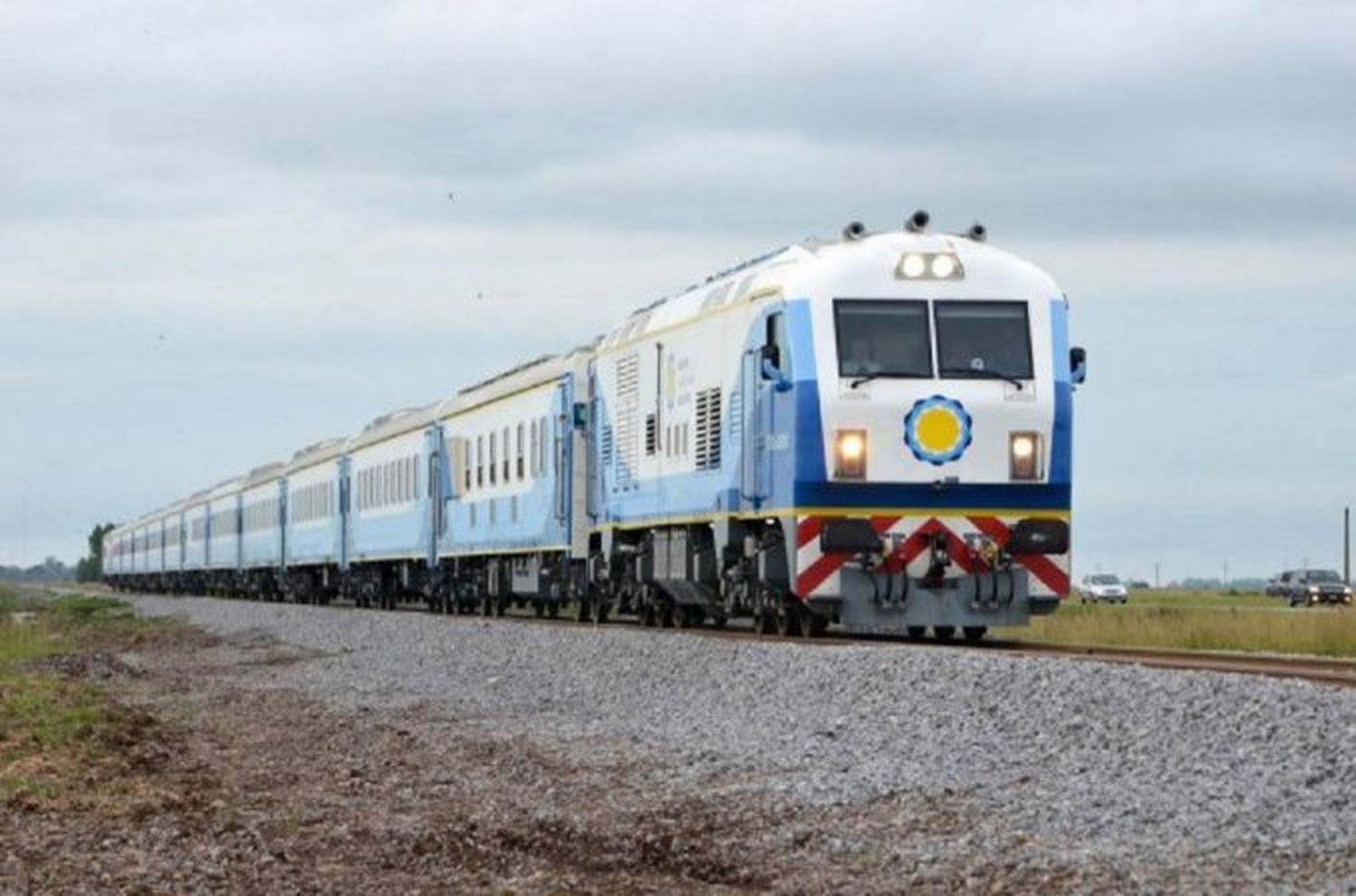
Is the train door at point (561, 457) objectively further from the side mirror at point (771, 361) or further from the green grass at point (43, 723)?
the side mirror at point (771, 361)

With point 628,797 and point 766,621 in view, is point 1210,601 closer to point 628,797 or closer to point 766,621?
point 766,621

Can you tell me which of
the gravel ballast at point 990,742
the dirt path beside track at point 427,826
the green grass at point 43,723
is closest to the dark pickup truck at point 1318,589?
the green grass at point 43,723

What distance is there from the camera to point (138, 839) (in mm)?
11781

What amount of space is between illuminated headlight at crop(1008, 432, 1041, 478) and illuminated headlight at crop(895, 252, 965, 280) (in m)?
1.76

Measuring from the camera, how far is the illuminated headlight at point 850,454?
72.6 feet

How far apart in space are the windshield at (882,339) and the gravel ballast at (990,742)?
2897 mm

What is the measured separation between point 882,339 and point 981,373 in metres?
1.01

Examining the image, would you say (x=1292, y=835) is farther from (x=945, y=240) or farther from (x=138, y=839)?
(x=945, y=240)

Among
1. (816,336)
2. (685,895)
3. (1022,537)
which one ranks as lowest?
(685,895)

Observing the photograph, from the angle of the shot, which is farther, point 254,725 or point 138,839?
point 254,725

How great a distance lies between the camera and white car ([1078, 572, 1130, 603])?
83.8 meters

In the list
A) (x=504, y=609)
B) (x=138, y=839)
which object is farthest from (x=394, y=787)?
(x=504, y=609)

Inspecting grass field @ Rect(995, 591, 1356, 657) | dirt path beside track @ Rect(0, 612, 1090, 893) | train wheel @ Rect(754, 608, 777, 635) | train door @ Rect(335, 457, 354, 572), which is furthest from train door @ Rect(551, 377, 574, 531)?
train door @ Rect(335, 457, 354, 572)

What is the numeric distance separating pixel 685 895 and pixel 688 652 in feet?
41.9
